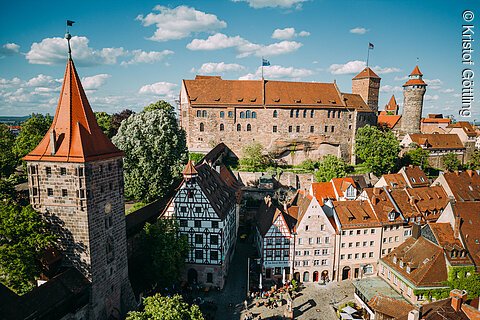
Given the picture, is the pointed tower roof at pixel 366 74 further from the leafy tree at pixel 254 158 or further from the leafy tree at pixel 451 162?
the leafy tree at pixel 254 158

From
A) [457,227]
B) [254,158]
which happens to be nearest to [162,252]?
[457,227]

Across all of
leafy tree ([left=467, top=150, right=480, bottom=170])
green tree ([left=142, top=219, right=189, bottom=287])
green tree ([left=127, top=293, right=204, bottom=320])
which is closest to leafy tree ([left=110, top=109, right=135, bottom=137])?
green tree ([left=142, top=219, right=189, bottom=287])

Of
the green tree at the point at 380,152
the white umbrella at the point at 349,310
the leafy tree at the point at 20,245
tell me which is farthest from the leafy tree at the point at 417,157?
the leafy tree at the point at 20,245

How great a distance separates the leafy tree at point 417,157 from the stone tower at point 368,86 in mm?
10301

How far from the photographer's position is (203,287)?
103ft

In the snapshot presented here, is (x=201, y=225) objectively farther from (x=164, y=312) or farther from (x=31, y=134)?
(x=31, y=134)

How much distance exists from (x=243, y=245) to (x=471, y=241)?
23.8 metres

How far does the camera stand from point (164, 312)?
18.6 metres

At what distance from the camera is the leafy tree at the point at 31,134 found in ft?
140

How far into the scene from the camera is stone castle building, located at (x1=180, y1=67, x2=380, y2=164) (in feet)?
186

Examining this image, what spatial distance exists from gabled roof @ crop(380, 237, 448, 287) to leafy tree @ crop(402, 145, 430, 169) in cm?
2969

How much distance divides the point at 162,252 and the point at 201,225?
4644 mm

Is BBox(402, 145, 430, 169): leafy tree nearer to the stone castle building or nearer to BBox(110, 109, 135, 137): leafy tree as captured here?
the stone castle building

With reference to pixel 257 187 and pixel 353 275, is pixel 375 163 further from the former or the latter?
pixel 353 275
